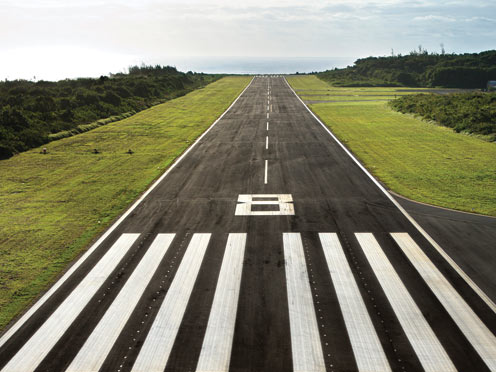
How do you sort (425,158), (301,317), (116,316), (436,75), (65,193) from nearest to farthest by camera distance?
(301,317) → (116,316) → (65,193) → (425,158) → (436,75)

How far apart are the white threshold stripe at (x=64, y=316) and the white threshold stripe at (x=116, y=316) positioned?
787mm

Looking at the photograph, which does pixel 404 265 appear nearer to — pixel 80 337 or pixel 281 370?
pixel 281 370

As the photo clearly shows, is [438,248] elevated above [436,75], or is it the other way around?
[436,75]

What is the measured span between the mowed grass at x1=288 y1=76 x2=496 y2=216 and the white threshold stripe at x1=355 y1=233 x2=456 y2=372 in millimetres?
6332

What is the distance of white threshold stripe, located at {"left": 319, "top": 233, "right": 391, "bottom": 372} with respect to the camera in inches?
280

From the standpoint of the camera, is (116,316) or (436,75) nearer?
(116,316)

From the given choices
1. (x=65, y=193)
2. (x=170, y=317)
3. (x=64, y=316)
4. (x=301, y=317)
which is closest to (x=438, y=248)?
(x=301, y=317)

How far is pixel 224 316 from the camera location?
8.48 meters

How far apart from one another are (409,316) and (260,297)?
12.1 feet

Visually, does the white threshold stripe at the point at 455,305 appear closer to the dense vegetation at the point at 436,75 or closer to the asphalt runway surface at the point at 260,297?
the asphalt runway surface at the point at 260,297

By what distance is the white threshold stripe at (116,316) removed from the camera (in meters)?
7.28

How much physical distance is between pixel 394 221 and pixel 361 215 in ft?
4.15

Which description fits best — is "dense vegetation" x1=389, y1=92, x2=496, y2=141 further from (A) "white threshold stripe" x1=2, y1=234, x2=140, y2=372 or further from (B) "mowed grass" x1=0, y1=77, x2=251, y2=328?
(A) "white threshold stripe" x1=2, y1=234, x2=140, y2=372

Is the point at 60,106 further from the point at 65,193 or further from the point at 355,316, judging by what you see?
the point at 355,316
